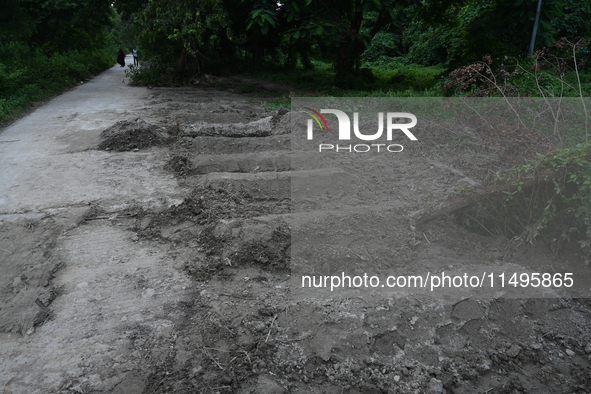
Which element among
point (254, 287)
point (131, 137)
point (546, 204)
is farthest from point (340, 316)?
point (131, 137)

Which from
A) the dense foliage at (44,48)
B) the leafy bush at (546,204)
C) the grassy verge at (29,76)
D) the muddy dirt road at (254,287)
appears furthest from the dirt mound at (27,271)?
the dense foliage at (44,48)

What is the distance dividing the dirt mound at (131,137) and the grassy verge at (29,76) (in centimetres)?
315

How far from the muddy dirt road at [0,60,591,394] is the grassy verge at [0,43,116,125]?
14.6ft

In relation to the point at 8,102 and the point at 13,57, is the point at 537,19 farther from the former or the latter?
the point at 13,57

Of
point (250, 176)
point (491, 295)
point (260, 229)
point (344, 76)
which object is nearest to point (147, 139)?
point (250, 176)

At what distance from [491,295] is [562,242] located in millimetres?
1147

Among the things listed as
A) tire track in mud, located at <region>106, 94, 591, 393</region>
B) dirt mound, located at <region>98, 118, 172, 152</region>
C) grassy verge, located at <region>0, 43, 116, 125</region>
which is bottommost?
tire track in mud, located at <region>106, 94, 591, 393</region>

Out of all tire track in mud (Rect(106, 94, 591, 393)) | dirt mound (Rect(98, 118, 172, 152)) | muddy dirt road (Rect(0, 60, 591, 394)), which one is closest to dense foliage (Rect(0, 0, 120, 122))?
dirt mound (Rect(98, 118, 172, 152))

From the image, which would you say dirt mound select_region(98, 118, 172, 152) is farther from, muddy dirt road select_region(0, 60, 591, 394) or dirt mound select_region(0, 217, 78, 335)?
dirt mound select_region(0, 217, 78, 335)

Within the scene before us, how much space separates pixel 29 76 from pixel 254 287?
12.3 metres

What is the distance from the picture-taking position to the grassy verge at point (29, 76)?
9805 millimetres

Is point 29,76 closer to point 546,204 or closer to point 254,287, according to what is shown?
point 254,287

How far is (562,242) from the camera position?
381 cm

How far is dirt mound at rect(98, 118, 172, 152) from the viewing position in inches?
267
